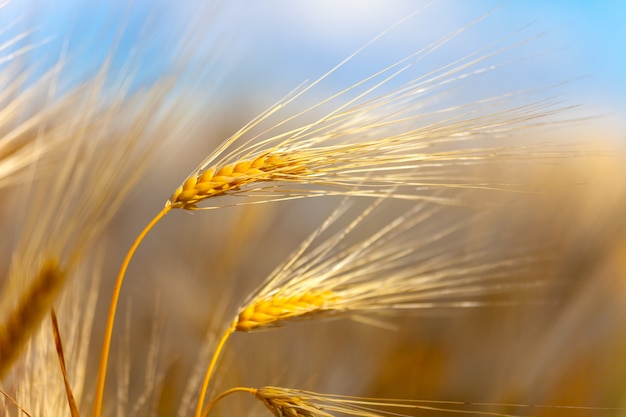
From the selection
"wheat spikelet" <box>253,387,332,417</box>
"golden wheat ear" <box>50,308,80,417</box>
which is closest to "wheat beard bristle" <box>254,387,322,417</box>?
"wheat spikelet" <box>253,387,332,417</box>

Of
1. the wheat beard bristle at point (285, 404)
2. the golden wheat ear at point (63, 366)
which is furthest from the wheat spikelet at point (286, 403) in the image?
the golden wheat ear at point (63, 366)

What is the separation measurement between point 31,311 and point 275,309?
0.71 feet

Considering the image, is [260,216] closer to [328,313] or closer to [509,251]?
[509,251]

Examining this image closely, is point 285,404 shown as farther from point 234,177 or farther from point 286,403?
point 234,177

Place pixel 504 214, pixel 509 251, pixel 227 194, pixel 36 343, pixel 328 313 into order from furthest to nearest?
1. pixel 504 214
2. pixel 509 251
3. pixel 36 343
4. pixel 328 313
5. pixel 227 194

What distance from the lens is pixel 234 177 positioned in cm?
61

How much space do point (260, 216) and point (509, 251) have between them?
54 cm

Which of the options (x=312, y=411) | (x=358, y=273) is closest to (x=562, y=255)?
(x=358, y=273)

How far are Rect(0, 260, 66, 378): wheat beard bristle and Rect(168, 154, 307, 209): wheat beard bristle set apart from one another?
0.12 m

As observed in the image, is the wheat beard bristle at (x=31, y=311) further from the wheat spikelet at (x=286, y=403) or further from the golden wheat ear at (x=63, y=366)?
the wheat spikelet at (x=286, y=403)

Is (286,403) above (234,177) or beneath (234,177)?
beneath

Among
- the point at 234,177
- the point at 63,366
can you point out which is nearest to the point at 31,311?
the point at 63,366

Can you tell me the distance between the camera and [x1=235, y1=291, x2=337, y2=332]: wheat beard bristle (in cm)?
69

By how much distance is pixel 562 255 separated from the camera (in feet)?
5.24
